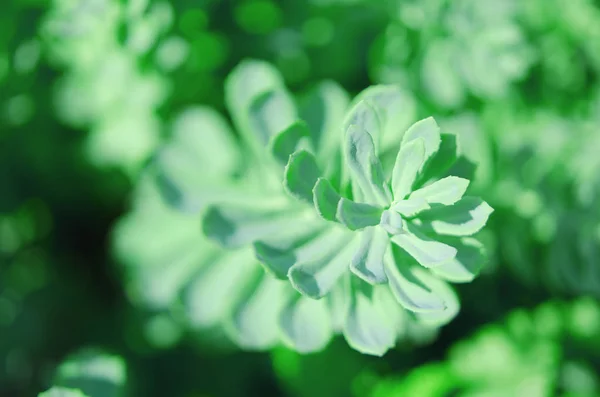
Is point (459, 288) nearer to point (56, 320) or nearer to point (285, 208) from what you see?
point (285, 208)

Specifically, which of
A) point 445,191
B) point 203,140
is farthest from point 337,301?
point 203,140

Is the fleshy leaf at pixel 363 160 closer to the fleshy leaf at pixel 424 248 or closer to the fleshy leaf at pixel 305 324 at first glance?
the fleshy leaf at pixel 424 248

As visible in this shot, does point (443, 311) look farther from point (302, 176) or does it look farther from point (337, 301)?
point (302, 176)

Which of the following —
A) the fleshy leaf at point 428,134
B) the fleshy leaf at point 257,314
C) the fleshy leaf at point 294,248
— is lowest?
the fleshy leaf at point 257,314

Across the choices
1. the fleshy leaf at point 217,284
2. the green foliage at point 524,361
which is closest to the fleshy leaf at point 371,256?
the fleshy leaf at point 217,284

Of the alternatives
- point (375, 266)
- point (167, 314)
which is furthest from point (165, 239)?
point (375, 266)

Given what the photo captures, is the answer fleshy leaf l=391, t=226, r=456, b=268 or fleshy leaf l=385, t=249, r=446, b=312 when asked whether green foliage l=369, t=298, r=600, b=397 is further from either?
fleshy leaf l=391, t=226, r=456, b=268

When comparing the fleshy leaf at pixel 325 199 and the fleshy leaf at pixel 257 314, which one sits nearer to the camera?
the fleshy leaf at pixel 325 199
